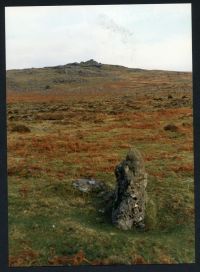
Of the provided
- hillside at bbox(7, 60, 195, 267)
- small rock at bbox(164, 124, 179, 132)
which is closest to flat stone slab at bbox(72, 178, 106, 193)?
hillside at bbox(7, 60, 195, 267)

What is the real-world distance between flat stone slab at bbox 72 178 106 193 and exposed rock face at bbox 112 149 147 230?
1028mm

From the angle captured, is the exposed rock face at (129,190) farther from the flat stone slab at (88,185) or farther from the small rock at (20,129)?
the small rock at (20,129)

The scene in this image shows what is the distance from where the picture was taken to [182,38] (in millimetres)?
7547

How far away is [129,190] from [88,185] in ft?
5.41

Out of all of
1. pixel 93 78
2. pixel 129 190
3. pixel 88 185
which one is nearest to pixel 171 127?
pixel 93 78

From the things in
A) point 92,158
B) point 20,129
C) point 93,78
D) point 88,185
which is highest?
point 93,78

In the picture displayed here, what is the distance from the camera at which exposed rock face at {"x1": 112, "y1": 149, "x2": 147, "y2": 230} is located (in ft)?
14.8

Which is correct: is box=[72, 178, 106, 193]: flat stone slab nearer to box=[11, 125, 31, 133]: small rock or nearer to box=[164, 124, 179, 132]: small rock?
box=[11, 125, 31, 133]: small rock

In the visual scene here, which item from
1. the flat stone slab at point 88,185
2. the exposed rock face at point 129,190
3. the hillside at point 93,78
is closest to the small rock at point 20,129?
the hillside at point 93,78

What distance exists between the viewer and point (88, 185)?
6.11 metres

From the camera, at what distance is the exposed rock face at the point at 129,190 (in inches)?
178

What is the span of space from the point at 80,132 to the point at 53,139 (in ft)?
1.43

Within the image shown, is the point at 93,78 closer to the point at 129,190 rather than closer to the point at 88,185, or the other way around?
the point at 88,185

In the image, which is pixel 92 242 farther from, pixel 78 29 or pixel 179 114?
pixel 179 114
